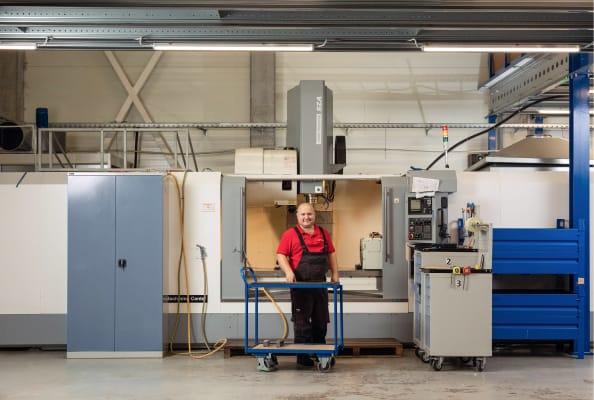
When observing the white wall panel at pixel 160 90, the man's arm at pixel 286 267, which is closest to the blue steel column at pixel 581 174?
the man's arm at pixel 286 267

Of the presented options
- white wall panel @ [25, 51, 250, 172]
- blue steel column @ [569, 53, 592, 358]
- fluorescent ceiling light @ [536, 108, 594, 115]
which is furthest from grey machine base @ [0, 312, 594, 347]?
fluorescent ceiling light @ [536, 108, 594, 115]

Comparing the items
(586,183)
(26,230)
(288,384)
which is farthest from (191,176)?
(586,183)

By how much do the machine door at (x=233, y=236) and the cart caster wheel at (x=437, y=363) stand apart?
80.5 inches

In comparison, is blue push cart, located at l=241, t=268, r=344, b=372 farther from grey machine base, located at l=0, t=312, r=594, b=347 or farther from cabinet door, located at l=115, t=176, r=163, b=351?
cabinet door, located at l=115, t=176, r=163, b=351

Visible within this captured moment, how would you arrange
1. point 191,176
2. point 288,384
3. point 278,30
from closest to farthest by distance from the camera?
point 288,384 → point 278,30 → point 191,176

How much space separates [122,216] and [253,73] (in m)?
3.76

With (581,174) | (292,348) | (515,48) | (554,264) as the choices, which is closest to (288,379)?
(292,348)

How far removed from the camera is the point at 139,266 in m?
7.20

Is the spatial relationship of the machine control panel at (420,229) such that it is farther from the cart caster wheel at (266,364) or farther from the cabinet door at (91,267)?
the cabinet door at (91,267)

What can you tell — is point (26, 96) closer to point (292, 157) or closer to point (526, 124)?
→ point (292, 157)

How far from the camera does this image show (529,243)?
7273mm

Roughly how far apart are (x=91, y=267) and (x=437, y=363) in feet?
10.8

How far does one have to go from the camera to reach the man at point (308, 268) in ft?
21.3

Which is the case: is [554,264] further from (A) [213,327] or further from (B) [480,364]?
(A) [213,327]
